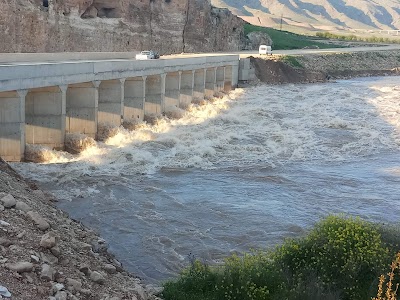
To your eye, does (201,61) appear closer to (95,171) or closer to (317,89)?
(317,89)

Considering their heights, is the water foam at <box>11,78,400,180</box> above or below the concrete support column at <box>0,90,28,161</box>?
below

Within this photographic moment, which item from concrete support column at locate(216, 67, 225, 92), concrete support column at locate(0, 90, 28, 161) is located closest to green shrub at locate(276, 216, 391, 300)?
concrete support column at locate(0, 90, 28, 161)

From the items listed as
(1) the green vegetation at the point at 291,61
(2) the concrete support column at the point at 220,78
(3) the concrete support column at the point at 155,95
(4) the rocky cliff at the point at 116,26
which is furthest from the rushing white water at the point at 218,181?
(1) the green vegetation at the point at 291,61

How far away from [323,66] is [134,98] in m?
46.7

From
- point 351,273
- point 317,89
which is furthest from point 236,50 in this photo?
point 351,273

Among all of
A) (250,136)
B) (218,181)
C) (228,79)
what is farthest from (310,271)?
(228,79)

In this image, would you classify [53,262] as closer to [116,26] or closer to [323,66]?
[116,26]

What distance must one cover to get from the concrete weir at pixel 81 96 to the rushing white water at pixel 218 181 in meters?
1.32

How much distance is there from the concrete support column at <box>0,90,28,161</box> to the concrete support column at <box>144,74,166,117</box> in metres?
16.6

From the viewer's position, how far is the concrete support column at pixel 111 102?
32.2 metres

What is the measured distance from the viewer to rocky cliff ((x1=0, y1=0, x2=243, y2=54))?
152 ft

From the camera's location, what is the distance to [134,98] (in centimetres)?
3569

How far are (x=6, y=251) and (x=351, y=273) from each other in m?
6.71

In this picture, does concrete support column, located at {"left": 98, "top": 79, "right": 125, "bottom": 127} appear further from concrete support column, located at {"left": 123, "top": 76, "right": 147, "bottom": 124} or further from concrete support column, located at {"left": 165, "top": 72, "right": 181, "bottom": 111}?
concrete support column, located at {"left": 165, "top": 72, "right": 181, "bottom": 111}
